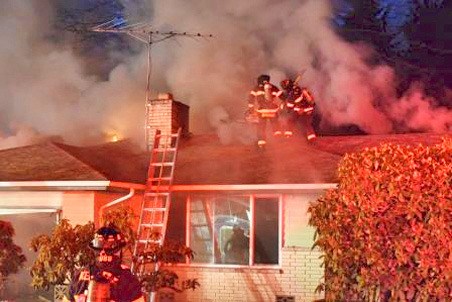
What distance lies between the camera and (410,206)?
7.29m

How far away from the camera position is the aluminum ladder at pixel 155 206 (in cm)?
1059

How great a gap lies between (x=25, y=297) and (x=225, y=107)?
588 cm

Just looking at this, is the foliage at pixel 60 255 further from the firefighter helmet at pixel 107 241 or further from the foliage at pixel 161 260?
the firefighter helmet at pixel 107 241

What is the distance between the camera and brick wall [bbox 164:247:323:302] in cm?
1170

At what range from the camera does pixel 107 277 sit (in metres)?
6.35

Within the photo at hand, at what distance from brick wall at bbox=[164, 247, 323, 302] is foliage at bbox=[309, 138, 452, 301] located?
3789 millimetres

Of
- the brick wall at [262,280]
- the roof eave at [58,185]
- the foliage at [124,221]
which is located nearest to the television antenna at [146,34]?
the brick wall at [262,280]

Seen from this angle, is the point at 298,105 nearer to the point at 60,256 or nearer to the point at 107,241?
the point at 60,256

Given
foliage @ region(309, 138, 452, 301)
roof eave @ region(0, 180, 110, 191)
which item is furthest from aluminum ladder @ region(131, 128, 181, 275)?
foliage @ region(309, 138, 452, 301)

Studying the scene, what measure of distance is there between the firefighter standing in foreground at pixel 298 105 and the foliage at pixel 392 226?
19.0 feet

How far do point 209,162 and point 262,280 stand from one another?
224 centimetres

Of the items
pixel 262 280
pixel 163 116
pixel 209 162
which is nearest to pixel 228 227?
pixel 262 280

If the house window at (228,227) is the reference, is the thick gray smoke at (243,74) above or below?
above

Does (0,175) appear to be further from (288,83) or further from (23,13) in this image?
(23,13)
